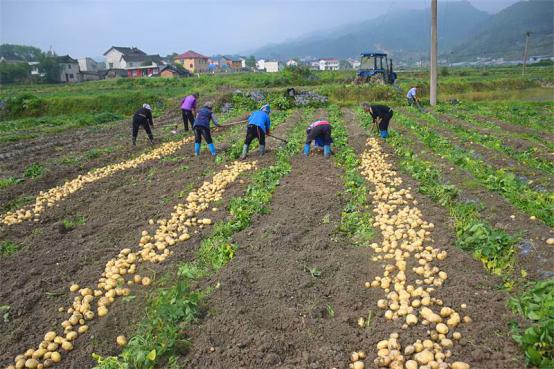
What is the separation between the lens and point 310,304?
4930mm

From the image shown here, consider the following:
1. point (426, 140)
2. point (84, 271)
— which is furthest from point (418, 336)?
point (426, 140)

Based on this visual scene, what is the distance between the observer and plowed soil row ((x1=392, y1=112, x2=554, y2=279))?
202 inches

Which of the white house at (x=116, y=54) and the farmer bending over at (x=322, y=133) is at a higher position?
the white house at (x=116, y=54)

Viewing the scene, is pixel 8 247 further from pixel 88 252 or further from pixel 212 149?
pixel 212 149

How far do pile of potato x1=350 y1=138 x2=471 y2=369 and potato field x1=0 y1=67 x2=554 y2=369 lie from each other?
0.02 metres

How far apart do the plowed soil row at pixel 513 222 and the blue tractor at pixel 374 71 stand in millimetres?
23024

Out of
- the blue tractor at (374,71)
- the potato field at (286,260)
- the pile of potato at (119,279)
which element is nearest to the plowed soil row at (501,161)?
the potato field at (286,260)

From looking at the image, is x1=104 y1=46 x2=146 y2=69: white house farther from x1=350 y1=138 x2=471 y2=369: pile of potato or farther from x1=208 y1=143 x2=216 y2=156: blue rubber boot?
x1=350 y1=138 x2=471 y2=369: pile of potato

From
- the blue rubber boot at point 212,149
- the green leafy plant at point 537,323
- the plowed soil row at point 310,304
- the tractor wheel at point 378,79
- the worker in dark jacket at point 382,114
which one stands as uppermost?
the tractor wheel at point 378,79

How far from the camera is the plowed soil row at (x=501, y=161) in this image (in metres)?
8.45

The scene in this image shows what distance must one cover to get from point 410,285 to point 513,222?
8.31 feet

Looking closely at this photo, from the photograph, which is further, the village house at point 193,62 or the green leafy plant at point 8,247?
the village house at point 193,62

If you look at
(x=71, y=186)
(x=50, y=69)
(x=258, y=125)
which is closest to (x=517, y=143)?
(x=258, y=125)

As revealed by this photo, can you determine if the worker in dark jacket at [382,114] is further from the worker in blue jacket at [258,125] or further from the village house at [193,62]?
the village house at [193,62]
